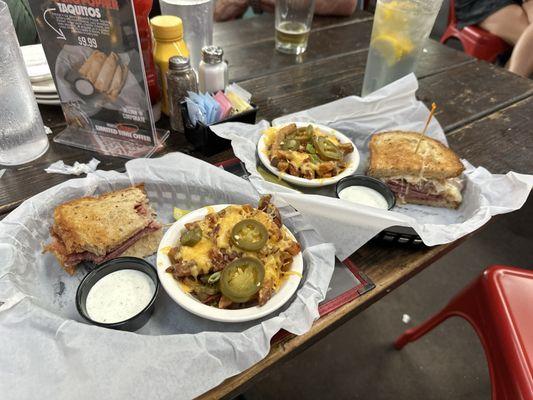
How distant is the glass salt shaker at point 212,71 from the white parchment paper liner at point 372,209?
0.69 ft

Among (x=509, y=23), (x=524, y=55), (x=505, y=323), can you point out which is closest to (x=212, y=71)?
(x=505, y=323)

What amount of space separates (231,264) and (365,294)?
0.38 meters

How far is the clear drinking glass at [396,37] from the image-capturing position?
1817 mm

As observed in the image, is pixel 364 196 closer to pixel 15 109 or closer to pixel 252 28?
pixel 15 109

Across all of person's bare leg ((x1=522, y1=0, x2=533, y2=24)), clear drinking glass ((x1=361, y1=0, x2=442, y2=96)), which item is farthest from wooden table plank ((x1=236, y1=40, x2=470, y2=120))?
Answer: person's bare leg ((x1=522, y1=0, x2=533, y2=24))

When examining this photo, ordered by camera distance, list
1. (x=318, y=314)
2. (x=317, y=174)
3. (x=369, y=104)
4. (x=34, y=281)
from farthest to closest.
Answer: (x=369, y=104)
(x=317, y=174)
(x=34, y=281)
(x=318, y=314)

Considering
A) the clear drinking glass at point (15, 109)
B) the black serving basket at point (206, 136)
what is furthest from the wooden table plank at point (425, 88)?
the clear drinking glass at point (15, 109)

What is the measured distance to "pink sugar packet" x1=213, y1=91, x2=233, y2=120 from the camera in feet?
5.15

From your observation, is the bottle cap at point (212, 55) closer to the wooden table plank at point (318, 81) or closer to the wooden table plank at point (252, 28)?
the wooden table plank at point (318, 81)

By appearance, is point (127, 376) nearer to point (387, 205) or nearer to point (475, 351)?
point (387, 205)

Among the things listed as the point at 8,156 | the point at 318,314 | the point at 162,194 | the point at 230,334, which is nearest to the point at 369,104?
the point at 162,194

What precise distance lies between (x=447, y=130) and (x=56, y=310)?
68.0 inches

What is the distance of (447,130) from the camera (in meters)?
1.89

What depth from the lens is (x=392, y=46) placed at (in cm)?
193
